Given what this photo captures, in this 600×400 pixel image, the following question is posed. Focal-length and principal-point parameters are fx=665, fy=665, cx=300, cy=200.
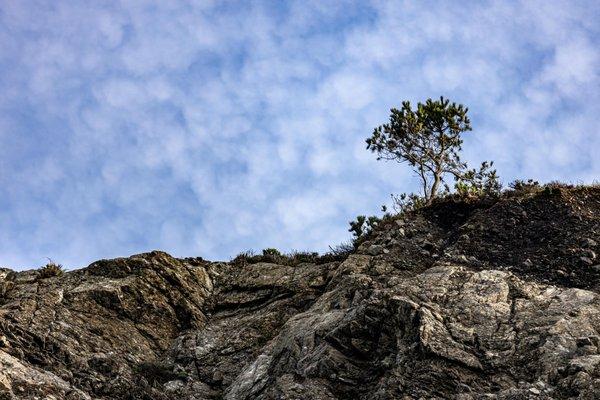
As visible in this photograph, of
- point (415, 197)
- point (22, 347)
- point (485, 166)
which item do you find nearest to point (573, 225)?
point (415, 197)

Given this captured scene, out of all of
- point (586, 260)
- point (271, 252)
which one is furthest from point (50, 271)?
point (586, 260)

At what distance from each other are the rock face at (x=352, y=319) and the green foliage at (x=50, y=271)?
44cm

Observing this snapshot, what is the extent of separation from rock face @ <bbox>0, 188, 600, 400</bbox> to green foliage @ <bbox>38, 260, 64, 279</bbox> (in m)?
0.44

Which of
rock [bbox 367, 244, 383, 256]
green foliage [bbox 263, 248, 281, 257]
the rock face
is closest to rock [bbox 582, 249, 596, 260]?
the rock face

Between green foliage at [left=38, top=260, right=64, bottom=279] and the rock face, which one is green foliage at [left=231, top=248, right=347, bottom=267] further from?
green foliage at [left=38, top=260, right=64, bottom=279]

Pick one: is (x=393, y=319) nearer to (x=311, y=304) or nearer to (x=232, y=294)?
(x=311, y=304)

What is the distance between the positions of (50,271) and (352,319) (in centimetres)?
1318

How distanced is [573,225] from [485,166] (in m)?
14.3

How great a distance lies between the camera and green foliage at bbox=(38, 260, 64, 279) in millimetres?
25719

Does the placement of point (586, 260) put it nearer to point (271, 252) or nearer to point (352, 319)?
point (352, 319)

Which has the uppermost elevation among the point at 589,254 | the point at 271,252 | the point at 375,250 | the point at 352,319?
the point at 271,252

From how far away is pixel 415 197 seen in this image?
111ft

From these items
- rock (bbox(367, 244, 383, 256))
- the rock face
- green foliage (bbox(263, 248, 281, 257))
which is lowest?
the rock face

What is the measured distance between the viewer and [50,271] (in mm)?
25891
